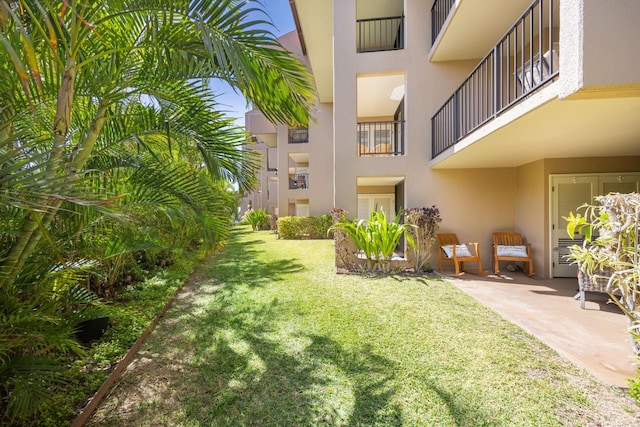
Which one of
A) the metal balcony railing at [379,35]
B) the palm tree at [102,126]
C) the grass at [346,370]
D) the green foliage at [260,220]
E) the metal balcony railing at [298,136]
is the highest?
the metal balcony railing at [379,35]

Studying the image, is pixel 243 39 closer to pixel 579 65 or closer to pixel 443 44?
pixel 579 65


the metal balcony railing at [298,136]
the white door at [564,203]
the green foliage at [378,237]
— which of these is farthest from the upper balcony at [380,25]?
the metal balcony railing at [298,136]

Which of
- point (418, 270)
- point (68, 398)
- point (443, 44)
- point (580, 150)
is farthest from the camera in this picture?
point (418, 270)

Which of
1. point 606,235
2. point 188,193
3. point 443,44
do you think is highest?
point 443,44

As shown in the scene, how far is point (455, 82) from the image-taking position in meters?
7.24

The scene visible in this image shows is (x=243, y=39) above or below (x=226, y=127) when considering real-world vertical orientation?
above

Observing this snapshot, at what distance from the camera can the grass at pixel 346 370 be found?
228 centimetres

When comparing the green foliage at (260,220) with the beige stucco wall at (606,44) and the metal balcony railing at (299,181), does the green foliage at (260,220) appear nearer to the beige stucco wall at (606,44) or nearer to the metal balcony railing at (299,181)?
the metal balcony railing at (299,181)

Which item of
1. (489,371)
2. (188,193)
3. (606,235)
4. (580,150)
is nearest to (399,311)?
(489,371)

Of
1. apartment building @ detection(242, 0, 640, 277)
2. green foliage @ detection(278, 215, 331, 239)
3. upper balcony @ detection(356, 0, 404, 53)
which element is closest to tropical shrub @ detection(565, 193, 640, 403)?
apartment building @ detection(242, 0, 640, 277)

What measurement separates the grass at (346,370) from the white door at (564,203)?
10.5 feet

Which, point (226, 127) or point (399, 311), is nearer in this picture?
point (226, 127)

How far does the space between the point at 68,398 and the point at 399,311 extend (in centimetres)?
415

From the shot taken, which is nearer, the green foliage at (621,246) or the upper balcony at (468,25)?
the green foliage at (621,246)
